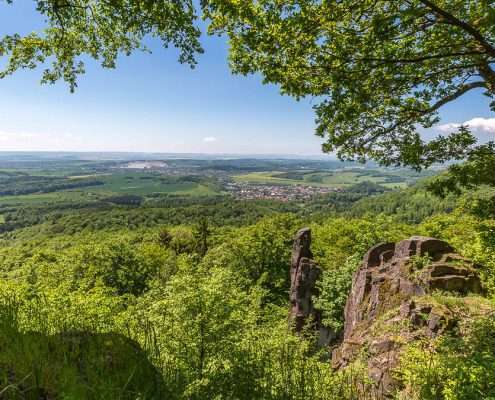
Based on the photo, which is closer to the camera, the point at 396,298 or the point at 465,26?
the point at 465,26

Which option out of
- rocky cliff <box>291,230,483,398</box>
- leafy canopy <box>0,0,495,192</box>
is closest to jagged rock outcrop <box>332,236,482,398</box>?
rocky cliff <box>291,230,483,398</box>

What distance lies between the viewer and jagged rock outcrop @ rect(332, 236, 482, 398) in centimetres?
892

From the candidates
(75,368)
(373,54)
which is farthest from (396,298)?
(75,368)

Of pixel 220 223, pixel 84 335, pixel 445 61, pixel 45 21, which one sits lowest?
pixel 220 223

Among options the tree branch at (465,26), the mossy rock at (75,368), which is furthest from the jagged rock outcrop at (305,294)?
the mossy rock at (75,368)

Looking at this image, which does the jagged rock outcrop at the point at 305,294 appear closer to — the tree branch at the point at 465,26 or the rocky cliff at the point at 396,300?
the rocky cliff at the point at 396,300

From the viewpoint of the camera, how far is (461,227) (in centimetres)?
3203

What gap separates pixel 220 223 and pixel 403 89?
135 m

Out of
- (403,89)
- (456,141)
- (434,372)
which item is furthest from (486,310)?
(403,89)

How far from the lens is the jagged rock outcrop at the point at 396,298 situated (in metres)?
8.92

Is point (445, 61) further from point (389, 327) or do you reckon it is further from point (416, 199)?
point (416, 199)

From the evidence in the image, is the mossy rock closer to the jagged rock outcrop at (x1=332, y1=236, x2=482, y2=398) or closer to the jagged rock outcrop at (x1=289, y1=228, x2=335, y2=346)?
the jagged rock outcrop at (x1=332, y1=236, x2=482, y2=398)

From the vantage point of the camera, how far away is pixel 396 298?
1310 cm

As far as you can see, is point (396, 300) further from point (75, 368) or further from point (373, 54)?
point (75, 368)
